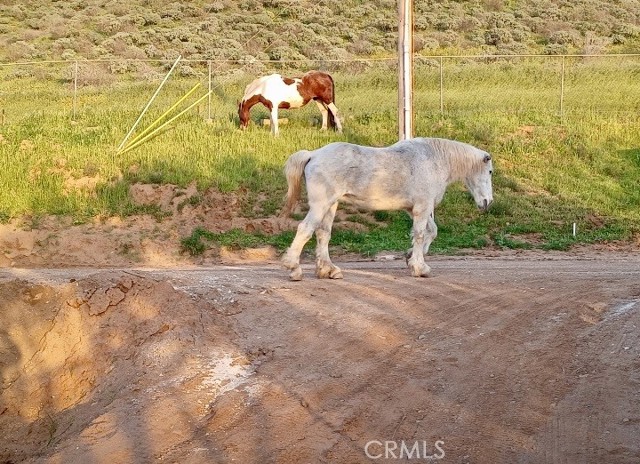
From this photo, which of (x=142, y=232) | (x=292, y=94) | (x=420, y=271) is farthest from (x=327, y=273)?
(x=292, y=94)

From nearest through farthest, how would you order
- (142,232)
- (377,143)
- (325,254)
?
(325,254) → (142,232) → (377,143)

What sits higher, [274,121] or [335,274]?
[274,121]

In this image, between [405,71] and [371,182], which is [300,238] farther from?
[405,71]

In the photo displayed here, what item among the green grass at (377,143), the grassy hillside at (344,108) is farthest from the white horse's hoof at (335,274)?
the grassy hillside at (344,108)

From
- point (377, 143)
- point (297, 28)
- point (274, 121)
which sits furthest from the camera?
point (297, 28)

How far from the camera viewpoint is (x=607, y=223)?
17.3m

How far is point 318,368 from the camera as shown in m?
7.41

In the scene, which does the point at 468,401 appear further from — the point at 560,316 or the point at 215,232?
the point at 215,232

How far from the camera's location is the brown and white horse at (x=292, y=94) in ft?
74.4

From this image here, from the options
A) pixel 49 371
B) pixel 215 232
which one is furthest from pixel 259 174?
pixel 49 371

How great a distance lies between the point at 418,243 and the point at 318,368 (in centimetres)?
423

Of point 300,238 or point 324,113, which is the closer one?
point 300,238

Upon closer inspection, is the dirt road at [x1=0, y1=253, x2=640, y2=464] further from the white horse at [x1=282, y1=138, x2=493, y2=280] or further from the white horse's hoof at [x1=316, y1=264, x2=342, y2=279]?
the white horse at [x1=282, y1=138, x2=493, y2=280]

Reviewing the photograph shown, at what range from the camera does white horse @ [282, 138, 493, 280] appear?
10.8 m
